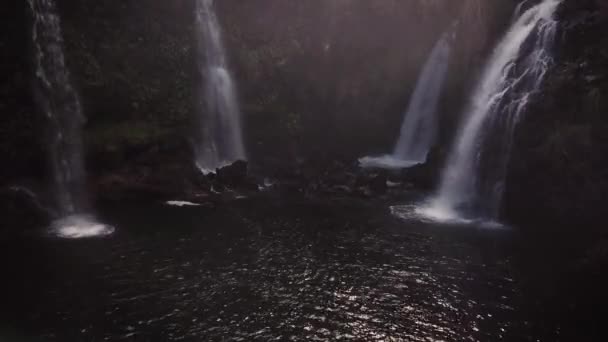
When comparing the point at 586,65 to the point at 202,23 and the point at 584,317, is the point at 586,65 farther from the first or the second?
the point at 202,23

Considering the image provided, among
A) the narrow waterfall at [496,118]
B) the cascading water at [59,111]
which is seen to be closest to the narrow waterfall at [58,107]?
the cascading water at [59,111]

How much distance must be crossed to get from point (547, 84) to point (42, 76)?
125 feet

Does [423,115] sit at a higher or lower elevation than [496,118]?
higher

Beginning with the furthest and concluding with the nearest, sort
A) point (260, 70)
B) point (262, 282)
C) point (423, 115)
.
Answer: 1. point (423, 115)
2. point (260, 70)
3. point (262, 282)

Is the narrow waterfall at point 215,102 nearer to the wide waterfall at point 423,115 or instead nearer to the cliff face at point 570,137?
the wide waterfall at point 423,115

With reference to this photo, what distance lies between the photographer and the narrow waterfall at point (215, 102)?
4509 cm

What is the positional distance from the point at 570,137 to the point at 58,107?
38085 millimetres

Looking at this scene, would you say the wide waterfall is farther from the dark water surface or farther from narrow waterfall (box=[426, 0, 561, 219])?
the dark water surface

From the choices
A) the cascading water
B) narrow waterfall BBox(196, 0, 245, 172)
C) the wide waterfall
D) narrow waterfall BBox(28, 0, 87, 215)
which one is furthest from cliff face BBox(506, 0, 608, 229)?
narrow waterfall BBox(28, 0, 87, 215)

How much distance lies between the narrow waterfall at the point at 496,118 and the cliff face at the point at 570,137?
108 centimetres

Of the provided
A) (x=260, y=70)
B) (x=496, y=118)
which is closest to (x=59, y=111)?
(x=260, y=70)

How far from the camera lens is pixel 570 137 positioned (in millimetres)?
32531

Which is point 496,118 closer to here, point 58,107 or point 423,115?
point 423,115

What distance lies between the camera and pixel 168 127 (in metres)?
41.3
